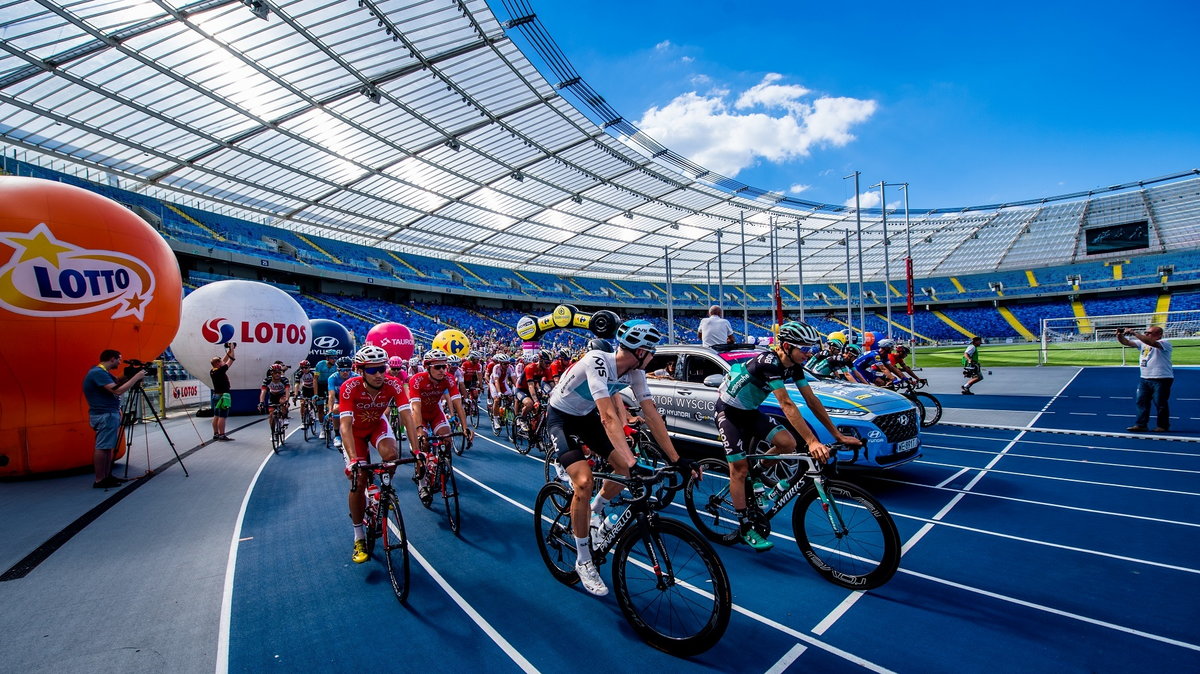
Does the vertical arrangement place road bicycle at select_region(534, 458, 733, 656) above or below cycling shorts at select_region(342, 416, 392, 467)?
below

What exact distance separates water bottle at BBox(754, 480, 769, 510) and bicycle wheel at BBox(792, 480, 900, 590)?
1.25 feet

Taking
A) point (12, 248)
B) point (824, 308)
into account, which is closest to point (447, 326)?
point (12, 248)

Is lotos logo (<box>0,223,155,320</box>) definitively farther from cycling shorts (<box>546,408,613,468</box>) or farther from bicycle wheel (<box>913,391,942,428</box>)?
bicycle wheel (<box>913,391,942,428</box>)

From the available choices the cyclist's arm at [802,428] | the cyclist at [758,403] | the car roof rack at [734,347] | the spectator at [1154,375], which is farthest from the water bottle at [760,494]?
the spectator at [1154,375]

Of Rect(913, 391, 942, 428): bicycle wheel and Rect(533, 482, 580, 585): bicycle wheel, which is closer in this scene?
Rect(533, 482, 580, 585): bicycle wheel

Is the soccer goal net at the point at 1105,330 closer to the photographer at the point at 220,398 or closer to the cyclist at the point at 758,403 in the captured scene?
the cyclist at the point at 758,403

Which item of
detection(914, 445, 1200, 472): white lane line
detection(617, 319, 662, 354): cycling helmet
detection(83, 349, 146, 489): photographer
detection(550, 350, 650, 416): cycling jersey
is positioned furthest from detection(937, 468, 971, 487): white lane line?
detection(83, 349, 146, 489): photographer

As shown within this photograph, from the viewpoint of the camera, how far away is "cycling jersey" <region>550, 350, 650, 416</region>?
148 inches

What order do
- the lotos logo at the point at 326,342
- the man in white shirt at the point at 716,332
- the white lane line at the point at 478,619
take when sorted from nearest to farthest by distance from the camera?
the white lane line at the point at 478,619, the man in white shirt at the point at 716,332, the lotos logo at the point at 326,342

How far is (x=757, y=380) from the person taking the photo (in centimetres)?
451

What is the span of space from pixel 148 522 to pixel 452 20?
54.5ft

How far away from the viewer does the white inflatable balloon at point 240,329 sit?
14.7 meters

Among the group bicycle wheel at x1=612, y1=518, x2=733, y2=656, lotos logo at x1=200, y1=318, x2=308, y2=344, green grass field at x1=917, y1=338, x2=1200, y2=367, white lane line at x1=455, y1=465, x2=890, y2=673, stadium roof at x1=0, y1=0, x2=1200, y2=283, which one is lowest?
green grass field at x1=917, y1=338, x2=1200, y2=367

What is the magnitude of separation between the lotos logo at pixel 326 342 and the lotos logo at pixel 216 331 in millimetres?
5071
